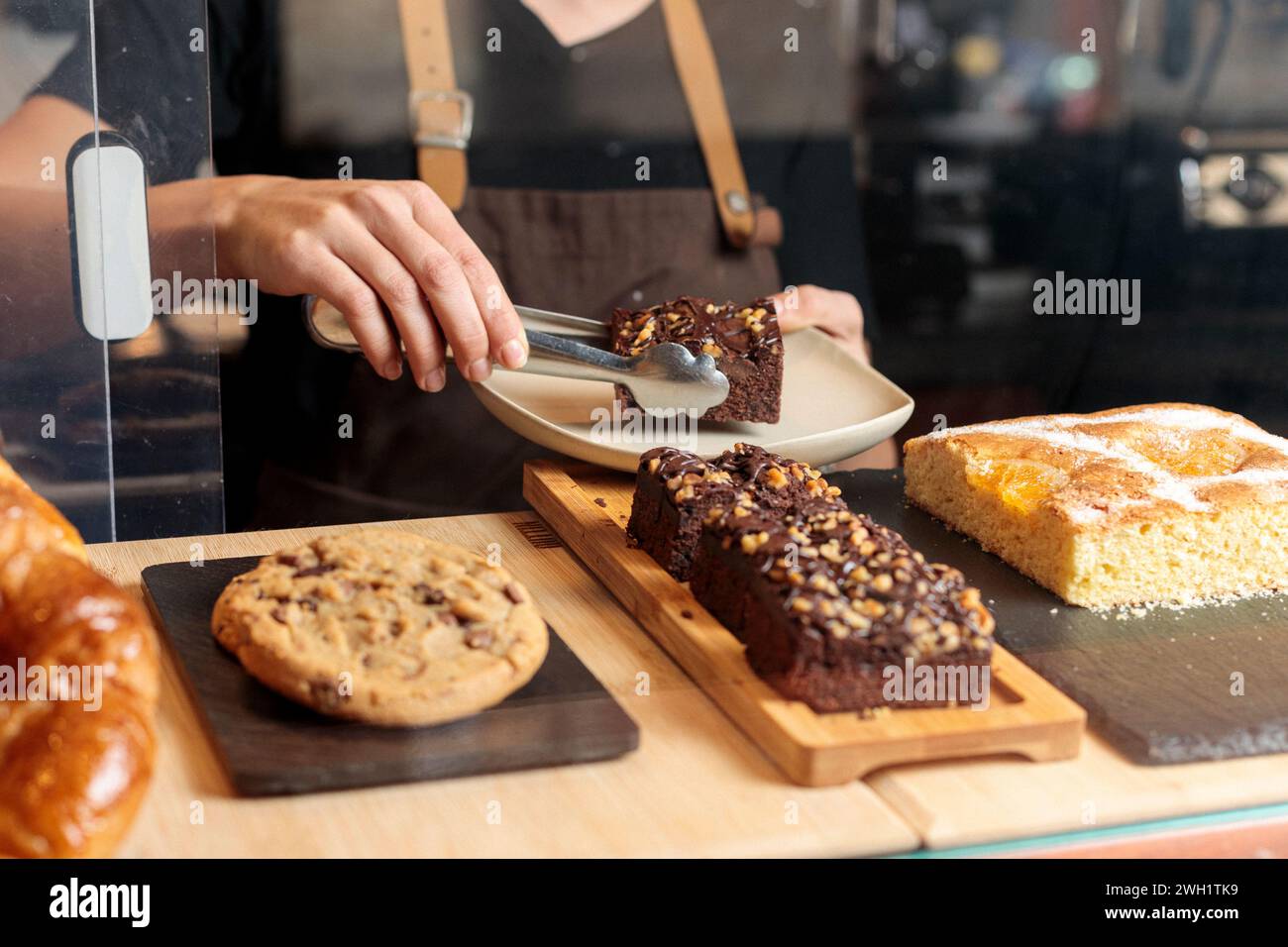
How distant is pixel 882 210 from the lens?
3.80 m

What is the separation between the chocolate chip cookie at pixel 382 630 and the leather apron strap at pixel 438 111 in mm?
1229

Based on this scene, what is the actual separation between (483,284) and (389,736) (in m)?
0.68

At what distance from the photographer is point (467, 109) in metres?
2.27

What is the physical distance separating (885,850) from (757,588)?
257 millimetres

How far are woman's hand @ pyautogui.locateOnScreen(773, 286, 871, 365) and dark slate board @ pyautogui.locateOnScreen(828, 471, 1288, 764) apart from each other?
56 cm

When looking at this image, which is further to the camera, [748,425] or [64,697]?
[748,425]

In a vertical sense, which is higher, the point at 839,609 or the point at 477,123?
the point at 477,123

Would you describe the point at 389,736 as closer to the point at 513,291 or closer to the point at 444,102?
the point at 513,291

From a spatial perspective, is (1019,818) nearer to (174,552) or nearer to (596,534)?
(596,534)

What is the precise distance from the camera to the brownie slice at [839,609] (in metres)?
1.02

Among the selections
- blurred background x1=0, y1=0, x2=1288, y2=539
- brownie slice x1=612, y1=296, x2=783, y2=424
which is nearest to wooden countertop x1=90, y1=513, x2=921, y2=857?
brownie slice x1=612, y1=296, x2=783, y2=424

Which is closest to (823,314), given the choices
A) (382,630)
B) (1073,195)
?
(382,630)
